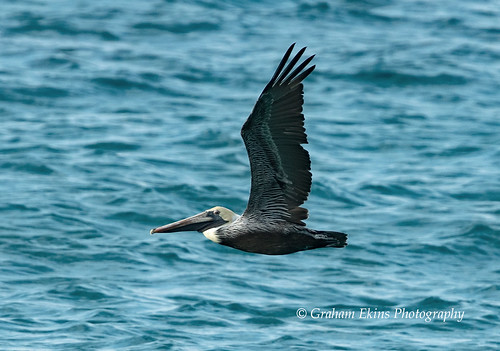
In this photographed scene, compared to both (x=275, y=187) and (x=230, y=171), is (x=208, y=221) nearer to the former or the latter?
(x=275, y=187)

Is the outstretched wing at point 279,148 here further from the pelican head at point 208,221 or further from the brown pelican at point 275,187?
the pelican head at point 208,221

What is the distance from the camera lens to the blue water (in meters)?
13.2

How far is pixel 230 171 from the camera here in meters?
17.7

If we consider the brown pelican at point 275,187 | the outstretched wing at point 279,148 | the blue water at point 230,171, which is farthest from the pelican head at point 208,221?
the blue water at point 230,171

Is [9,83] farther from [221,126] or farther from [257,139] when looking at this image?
[257,139]

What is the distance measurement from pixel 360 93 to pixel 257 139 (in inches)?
486

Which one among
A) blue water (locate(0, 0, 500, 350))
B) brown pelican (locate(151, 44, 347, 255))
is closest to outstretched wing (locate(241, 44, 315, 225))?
brown pelican (locate(151, 44, 347, 255))

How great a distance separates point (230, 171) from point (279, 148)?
26.6ft

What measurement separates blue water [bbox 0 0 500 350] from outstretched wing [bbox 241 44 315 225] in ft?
10.4

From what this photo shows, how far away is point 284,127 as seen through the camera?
953 cm

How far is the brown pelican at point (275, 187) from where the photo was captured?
31.2 ft

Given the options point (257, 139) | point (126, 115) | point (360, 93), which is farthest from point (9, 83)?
point (257, 139)

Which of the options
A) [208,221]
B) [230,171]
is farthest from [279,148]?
[230,171]

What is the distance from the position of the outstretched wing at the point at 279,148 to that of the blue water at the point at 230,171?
3167 mm
